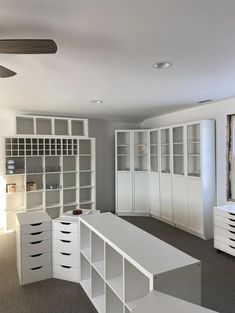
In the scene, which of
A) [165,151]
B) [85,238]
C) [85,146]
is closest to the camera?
[85,238]

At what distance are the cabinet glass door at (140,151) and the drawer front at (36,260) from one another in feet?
10.9

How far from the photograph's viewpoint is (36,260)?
9.33 ft

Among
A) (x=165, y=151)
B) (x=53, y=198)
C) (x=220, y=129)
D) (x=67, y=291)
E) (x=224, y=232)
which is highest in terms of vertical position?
(x=220, y=129)

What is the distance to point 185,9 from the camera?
143cm

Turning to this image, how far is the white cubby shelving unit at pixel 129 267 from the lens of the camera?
4.92ft

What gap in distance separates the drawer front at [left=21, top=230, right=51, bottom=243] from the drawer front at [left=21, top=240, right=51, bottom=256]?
0.13 feet

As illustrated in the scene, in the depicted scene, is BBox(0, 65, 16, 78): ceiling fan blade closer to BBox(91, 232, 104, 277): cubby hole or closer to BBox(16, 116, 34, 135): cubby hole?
BBox(91, 232, 104, 277): cubby hole

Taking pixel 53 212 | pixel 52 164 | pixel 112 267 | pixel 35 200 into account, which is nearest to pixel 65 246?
pixel 112 267

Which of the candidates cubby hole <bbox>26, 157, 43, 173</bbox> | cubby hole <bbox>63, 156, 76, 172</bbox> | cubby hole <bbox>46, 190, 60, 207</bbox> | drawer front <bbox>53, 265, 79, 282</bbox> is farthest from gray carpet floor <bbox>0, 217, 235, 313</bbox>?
cubby hole <bbox>63, 156, 76, 172</bbox>

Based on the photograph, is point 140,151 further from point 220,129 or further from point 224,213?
point 224,213

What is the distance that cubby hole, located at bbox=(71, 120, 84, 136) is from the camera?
5.61 metres

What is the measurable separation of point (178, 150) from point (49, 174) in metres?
2.85

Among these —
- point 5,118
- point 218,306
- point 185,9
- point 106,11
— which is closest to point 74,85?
point 106,11

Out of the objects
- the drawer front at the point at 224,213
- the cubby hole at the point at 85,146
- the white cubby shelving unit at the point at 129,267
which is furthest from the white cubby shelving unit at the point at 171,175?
the white cubby shelving unit at the point at 129,267
